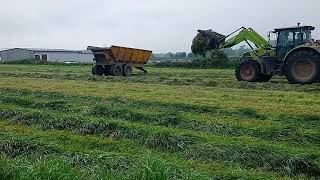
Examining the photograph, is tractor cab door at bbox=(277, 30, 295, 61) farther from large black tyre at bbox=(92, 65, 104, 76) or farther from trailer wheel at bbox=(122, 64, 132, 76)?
large black tyre at bbox=(92, 65, 104, 76)

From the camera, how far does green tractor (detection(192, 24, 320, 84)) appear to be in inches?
763

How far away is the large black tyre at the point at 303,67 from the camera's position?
19061mm

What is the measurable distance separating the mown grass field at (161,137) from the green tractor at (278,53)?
5.19 m

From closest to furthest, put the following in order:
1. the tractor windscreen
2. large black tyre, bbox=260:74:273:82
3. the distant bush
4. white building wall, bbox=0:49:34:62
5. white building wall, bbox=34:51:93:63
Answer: large black tyre, bbox=260:74:273:82 → the tractor windscreen → the distant bush → white building wall, bbox=0:49:34:62 → white building wall, bbox=34:51:93:63

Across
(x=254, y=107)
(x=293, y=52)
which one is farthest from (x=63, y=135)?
(x=293, y=52)

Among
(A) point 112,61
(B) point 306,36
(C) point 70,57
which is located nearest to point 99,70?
(A) point 112,61

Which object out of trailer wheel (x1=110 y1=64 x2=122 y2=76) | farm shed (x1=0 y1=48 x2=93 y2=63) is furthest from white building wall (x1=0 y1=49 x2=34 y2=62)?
trailer wheel (x1=110 y1=64 x2=122 y2=76)

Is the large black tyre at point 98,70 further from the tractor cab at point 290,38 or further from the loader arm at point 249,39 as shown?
the tractor cab at point 290,38

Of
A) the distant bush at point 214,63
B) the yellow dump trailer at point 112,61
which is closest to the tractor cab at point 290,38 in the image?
the yellow dump trailer at point 112,61

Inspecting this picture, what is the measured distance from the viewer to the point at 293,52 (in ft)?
64.7

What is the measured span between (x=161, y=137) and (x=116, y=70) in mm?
21777

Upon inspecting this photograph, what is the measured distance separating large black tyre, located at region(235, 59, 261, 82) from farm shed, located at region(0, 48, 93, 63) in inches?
2840

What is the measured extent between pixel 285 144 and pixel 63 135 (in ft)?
14.3

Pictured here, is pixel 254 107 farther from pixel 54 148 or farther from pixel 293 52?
pixel 293 52
